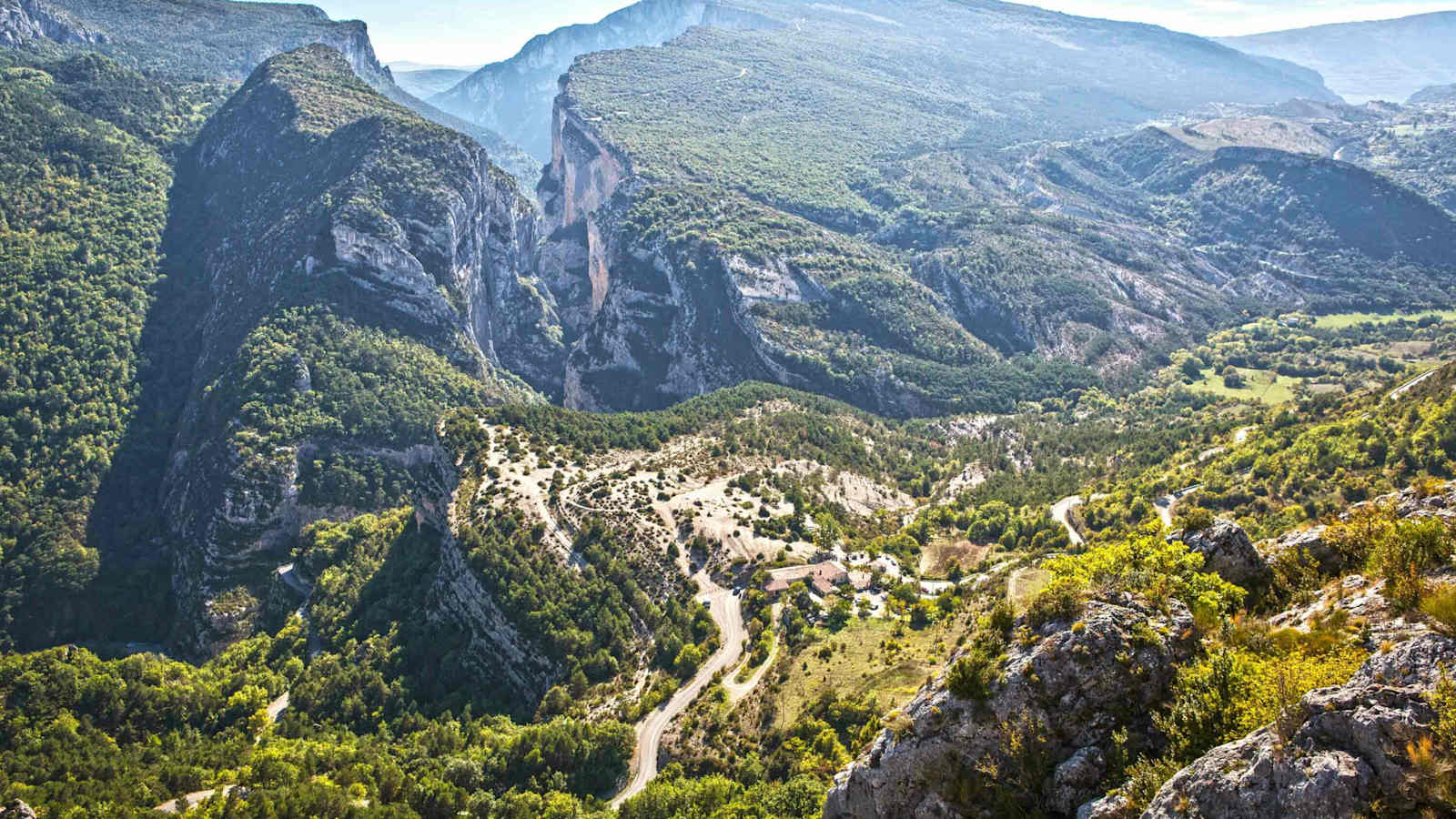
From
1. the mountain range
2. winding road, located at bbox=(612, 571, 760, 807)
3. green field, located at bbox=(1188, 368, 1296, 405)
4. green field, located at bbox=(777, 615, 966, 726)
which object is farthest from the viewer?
green field, located at bbox=(1188, 368, 1296, 405)

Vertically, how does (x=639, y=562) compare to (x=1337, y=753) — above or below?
below

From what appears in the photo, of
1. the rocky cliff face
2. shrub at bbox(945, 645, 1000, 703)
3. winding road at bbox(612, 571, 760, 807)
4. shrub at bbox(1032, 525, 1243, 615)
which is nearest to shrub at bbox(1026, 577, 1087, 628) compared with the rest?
shrub at bbox(1032, 525, 1243, 615)

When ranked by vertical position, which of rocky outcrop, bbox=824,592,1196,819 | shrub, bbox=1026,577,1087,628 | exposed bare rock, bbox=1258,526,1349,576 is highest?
exposed bare rock, bbox=1258,526,1349,576

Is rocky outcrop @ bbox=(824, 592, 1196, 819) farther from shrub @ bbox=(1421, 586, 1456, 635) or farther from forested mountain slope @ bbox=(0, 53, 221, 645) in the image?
forested mountain slope @ bbox=(0, 53, 221, 645)

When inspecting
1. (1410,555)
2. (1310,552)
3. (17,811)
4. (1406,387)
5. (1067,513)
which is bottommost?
(17,811)

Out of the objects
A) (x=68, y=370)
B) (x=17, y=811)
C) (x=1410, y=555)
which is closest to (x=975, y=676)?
(x=1410, y=555)

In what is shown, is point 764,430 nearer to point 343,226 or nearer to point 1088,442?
point 1088,442

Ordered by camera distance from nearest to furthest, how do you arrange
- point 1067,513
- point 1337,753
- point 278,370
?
point 1337,753 → point 1067,513 → point 278,370

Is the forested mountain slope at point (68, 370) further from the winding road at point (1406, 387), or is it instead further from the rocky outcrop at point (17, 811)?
the winding road at point (1406, 387)

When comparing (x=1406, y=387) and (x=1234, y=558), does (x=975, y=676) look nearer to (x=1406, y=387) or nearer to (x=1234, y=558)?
(x=1234, y=558)
